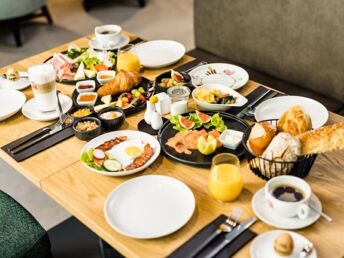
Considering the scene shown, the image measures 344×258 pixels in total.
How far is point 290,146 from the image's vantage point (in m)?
1.60

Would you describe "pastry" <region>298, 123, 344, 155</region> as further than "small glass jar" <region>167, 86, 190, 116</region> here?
No

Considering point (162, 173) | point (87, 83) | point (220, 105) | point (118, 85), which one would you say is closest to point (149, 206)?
point (162, 173)

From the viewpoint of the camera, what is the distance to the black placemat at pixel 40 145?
6.11ft

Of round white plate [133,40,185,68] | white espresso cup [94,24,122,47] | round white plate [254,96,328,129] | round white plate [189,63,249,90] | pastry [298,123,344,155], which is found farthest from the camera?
white espresso cup [94,24,122,47]

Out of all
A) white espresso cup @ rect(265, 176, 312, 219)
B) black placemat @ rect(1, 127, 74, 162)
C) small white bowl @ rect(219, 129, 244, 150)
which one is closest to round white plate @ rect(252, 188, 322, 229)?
white espresso cup @ rect(265, 176, 312, 219)

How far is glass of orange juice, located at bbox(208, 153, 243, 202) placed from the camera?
156 cm

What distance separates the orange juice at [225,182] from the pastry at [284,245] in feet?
0.77

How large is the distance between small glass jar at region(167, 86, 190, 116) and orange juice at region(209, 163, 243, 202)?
17.9 inches

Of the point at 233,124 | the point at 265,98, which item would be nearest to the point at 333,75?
the point at 265,98

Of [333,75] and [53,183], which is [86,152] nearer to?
[53,183]

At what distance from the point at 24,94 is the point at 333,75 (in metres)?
1.51

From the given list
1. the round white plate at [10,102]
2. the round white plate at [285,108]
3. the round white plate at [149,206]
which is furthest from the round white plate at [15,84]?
the round white plate at [285,108]

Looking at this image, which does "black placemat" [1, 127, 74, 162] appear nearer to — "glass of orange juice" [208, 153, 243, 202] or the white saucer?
"glass of orange juice" [208, 153, 243, 202]

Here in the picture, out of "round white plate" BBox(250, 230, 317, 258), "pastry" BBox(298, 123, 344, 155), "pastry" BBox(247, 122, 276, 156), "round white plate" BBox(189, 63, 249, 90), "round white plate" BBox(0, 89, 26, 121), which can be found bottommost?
"round white plate" BBox(189, 63, 249, 90)
